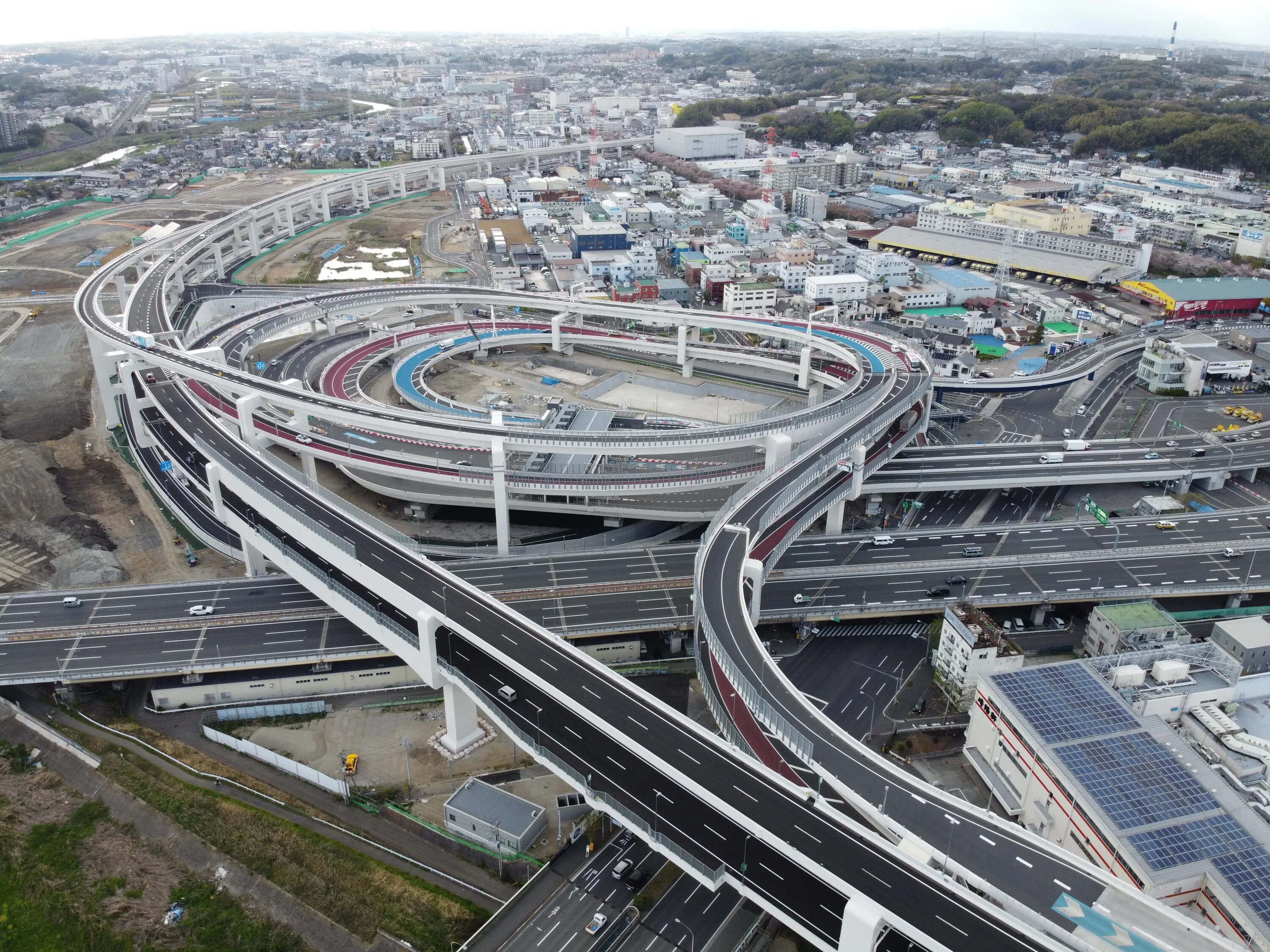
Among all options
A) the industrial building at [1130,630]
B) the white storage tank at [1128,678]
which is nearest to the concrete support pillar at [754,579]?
the white storage tank at [1128,678]

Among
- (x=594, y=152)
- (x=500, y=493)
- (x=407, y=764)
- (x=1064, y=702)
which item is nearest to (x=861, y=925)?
(x=1064, y=702)

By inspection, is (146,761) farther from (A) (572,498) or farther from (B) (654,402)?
(B) (654,402)

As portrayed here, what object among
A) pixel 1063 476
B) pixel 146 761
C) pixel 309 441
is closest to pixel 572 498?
pixel 309 441

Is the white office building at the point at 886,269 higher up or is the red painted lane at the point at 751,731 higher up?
the white office building at the point at 886,269

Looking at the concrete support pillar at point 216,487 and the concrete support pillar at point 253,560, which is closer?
the concrete support pillar at point 253,560

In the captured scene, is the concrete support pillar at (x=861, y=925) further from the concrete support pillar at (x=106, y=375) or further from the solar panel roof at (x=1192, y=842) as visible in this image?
the concrete support pillar at (x=106, y=375)

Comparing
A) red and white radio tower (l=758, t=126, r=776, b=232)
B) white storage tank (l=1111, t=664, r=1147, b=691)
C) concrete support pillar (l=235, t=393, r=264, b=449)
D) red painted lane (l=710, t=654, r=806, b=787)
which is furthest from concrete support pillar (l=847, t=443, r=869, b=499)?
red and white radio tower (l=758, t=126, r=776, b=232)
